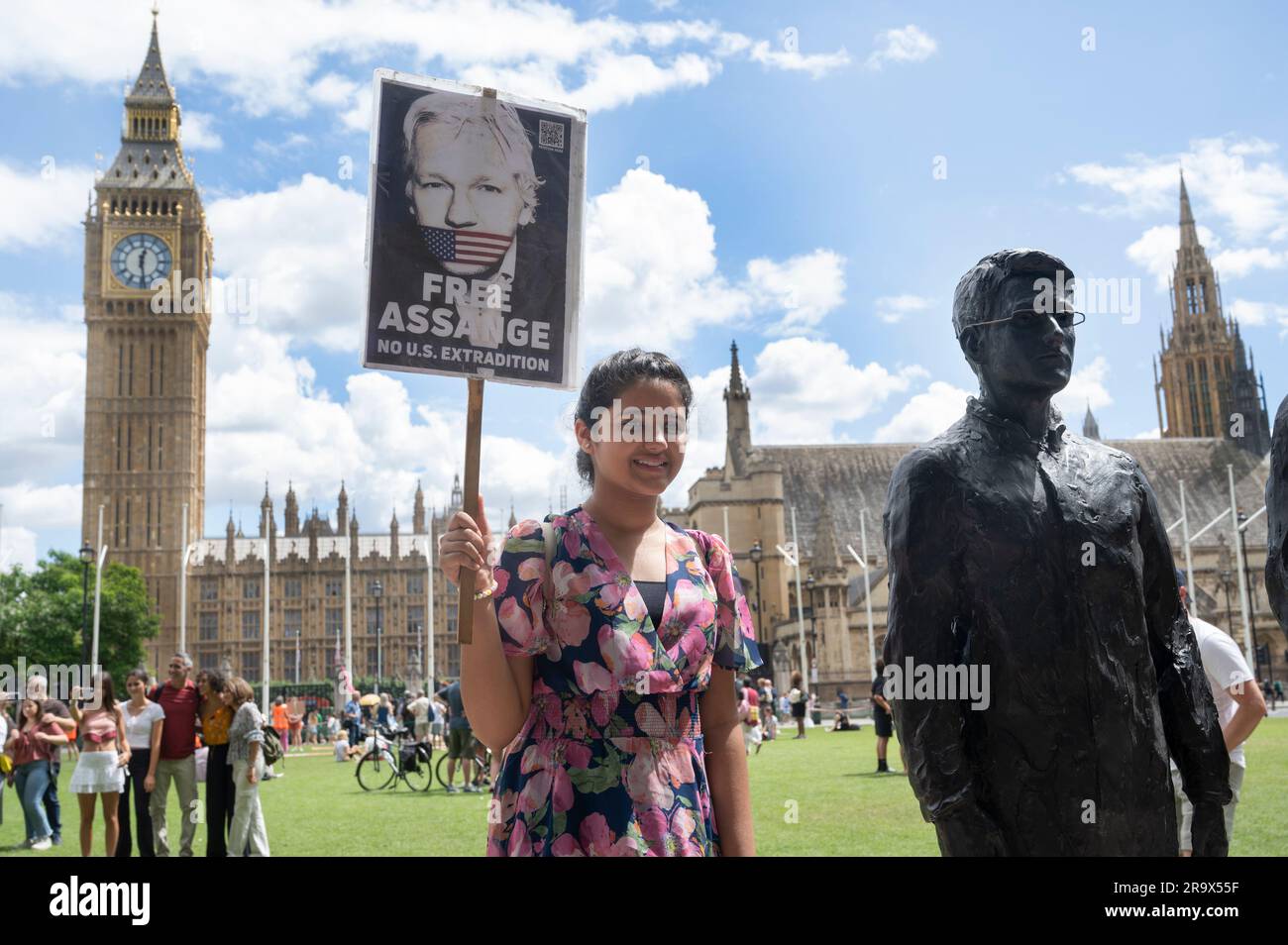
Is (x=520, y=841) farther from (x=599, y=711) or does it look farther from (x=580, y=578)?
(x=580, y=578)

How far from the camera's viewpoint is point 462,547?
2.37 meters

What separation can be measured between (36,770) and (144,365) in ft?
275

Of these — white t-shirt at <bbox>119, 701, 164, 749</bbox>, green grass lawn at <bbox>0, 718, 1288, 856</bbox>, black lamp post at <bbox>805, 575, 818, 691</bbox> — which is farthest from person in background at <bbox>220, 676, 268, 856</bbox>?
black lamp post at <bbox>805, 575, 818, 691</bbox>

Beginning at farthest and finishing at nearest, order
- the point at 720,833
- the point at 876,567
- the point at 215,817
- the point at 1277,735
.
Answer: the point at 876,567
the point at 1277,735
the point at 215,817
the point at 720,833

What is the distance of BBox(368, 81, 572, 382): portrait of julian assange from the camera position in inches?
108

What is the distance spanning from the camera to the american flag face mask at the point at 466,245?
110 inches

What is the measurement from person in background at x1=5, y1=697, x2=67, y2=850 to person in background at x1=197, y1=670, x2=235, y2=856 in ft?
8.96

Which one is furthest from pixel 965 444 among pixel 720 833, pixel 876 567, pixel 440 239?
pixel 876 567

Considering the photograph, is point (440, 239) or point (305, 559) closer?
point (440, 239)

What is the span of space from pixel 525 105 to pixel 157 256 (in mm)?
92182

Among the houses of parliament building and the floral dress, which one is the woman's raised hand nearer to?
the floral dress

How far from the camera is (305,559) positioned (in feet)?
302
